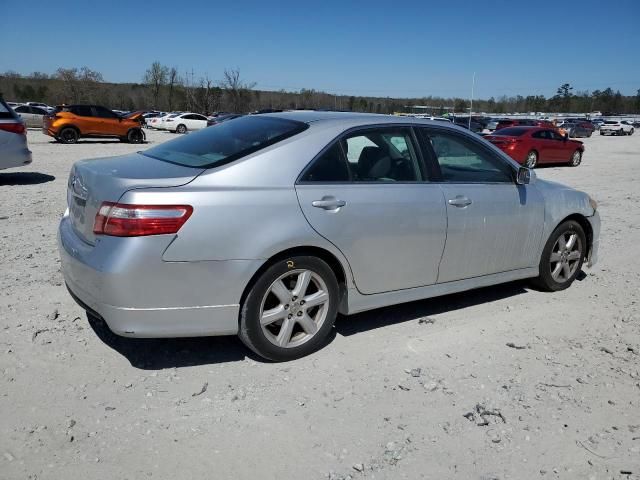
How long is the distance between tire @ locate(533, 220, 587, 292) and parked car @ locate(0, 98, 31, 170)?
9057mm

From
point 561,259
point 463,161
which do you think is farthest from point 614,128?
point 463,161

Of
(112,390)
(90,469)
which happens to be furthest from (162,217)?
(90,469)

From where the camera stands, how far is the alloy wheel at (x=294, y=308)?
3.51 meters

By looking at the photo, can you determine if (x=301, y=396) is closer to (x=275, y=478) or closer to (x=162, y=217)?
(x=275, y=478)

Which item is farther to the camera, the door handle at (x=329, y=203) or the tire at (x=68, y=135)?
the tire at (x=68, y=135)

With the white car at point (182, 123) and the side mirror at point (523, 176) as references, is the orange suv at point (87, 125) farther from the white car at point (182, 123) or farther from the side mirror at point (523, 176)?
the side mirror at point (523, 176)

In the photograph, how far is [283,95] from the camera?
337ft

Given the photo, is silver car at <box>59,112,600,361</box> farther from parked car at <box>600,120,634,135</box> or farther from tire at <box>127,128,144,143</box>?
parked car at <box>600,120,634,135</box>

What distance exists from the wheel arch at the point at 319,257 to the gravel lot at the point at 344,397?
0.45m

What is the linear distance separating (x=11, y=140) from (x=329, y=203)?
8511mm

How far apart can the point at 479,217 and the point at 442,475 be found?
87.8 inches

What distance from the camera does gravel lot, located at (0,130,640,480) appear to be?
2680 mm

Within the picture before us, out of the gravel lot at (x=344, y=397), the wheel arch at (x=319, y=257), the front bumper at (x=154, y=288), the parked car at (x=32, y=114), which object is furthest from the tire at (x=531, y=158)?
the parked car at (x=32, y=114)

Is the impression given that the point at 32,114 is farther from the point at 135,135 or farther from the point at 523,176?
the point at 523,176
